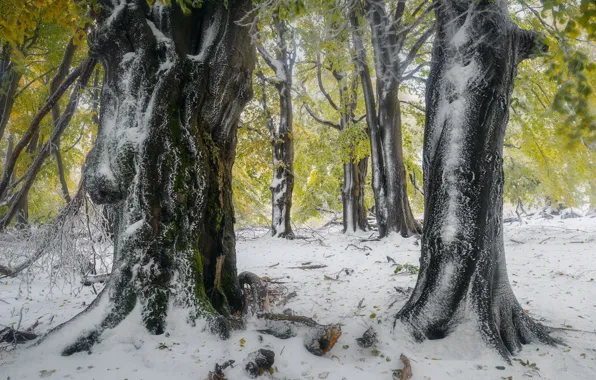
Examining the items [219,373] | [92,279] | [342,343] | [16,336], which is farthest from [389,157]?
[16,336]

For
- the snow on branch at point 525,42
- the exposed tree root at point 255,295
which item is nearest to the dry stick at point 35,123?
the exposed tree root at point 255,295

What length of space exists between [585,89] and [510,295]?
199cm

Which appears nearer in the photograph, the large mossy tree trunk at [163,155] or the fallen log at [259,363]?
the fallen log at [259,363]

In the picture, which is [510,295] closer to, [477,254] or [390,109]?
[477,254]

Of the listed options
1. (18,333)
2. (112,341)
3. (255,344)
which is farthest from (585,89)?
(18,333)

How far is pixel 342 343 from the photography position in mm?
2771

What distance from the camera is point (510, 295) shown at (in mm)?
2865

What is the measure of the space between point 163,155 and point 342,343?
7.44ft

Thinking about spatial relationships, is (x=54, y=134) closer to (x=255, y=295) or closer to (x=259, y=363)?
(x=255, y=295)

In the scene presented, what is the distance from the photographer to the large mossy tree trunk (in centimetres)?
268

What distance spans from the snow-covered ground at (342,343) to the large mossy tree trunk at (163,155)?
0.60 feet

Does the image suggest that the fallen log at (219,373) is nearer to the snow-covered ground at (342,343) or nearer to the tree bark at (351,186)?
the snow-covered ground at (342,343)

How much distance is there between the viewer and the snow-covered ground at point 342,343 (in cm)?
223

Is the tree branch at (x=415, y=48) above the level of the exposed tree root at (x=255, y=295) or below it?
above
